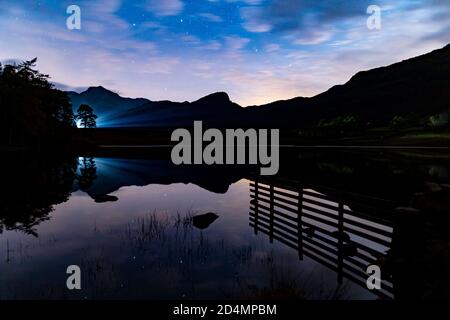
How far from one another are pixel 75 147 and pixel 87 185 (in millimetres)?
59441

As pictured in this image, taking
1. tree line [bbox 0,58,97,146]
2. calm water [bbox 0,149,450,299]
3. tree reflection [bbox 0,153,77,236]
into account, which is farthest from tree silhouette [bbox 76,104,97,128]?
calm water [bbox 0,149,450,299]

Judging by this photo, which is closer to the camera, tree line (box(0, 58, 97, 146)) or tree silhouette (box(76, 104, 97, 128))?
tree line (box(0, 58, 97, 146))

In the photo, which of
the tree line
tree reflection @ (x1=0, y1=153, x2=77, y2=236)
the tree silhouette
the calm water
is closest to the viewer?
the calm water

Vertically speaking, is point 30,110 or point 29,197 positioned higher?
point 30,110

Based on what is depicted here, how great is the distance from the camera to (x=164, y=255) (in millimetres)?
12453

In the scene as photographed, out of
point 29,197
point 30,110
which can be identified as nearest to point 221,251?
point 29,197

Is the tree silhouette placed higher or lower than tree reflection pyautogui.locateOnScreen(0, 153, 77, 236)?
higher

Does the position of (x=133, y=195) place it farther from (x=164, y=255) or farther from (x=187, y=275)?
(x=187, y=275)

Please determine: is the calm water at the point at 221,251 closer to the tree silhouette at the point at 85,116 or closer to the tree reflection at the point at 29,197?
the tree reflection at the point at 29,197

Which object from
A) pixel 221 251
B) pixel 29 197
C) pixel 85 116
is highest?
pixel 85 116

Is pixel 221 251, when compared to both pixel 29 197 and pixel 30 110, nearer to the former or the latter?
pixel 29 197

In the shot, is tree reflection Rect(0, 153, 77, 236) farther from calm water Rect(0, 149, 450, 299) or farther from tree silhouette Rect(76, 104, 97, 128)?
tree silhouette Rect(76, 104, 97, 128)

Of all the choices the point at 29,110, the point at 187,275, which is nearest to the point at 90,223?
the point at 187,275

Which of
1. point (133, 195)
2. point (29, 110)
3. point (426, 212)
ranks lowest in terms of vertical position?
point (133, 195)
